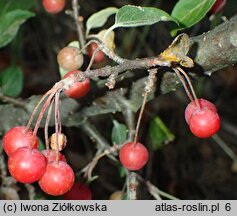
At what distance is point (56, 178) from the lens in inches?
36.1

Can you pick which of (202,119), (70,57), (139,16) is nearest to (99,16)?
(70,57)

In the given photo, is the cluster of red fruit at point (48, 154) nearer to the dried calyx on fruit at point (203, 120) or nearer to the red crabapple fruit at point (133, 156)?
the dried calyx on fruit at point (203, 120)

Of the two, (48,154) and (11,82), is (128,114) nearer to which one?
(48,154)

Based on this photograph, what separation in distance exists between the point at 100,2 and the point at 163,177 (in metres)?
1.07

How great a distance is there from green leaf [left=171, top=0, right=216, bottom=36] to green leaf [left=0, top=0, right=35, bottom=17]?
0.64 metres

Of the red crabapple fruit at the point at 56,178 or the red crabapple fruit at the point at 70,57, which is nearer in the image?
the red crabapple fruit at the point at 56,178

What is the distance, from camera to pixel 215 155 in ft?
8.76

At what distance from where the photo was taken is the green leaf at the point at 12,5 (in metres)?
1.55

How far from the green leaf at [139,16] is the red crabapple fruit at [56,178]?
32cm

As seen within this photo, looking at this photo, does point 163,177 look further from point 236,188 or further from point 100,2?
point 100,2

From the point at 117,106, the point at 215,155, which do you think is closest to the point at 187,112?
the point at 117,106

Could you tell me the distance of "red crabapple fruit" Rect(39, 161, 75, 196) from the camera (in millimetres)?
917

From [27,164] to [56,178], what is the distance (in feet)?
0.21

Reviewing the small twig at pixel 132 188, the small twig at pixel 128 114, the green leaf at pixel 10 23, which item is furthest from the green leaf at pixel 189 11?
the green leaf at pixel 10 23
